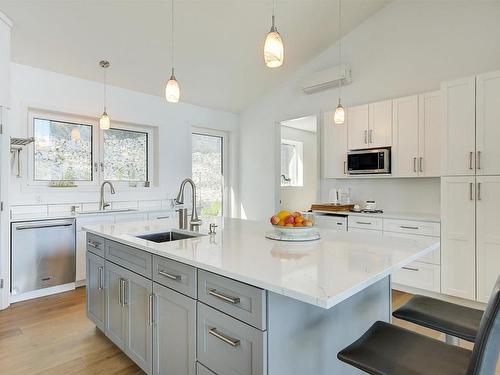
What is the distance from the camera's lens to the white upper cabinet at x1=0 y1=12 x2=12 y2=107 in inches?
113

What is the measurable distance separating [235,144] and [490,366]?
523 centimetres

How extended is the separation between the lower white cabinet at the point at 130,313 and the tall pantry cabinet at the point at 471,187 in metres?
2.87

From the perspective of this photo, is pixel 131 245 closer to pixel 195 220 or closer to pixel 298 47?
pixel 195 220

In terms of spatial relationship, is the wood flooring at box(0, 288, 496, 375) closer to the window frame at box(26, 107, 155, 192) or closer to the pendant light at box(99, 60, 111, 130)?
the window frame at box(26, 107, 155, 192)

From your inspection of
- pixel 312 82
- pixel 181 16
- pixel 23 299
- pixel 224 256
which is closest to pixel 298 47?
pixel 312 82

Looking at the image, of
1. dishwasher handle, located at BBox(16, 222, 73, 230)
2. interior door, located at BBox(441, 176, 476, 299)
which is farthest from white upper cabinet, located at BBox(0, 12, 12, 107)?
interior door, located at BBox(441, 176, 476, 299)

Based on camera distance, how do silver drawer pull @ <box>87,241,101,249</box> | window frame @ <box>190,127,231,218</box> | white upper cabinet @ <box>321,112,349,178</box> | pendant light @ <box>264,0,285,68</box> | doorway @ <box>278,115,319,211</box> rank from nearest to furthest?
pendant light @ <box>264,0,285,68</box>
silver drawer pull @ <box>87,241,101,249</box>
white upper cabinet @ <box>321,112,349,178</box>
window frame @ <box>190,127,231,218</box>
doorway @ <box>278,115,319,211</box>

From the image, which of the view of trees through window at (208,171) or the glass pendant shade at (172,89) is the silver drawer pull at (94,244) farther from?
the view of trees through window at (208,171)

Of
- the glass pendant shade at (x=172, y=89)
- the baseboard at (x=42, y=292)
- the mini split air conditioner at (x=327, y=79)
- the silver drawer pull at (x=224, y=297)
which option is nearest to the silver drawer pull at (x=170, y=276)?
the silver drawer pull at (x=224, y=297)

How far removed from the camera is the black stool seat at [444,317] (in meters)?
1.39

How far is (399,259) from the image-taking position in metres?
1.41

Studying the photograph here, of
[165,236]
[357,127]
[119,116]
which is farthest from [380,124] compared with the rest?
[119,116]

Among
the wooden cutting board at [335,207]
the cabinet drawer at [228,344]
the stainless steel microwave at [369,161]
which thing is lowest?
the cabinet drawer at [228,344]

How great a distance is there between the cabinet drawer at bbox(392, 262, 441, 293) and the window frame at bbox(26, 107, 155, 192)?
360 cm
